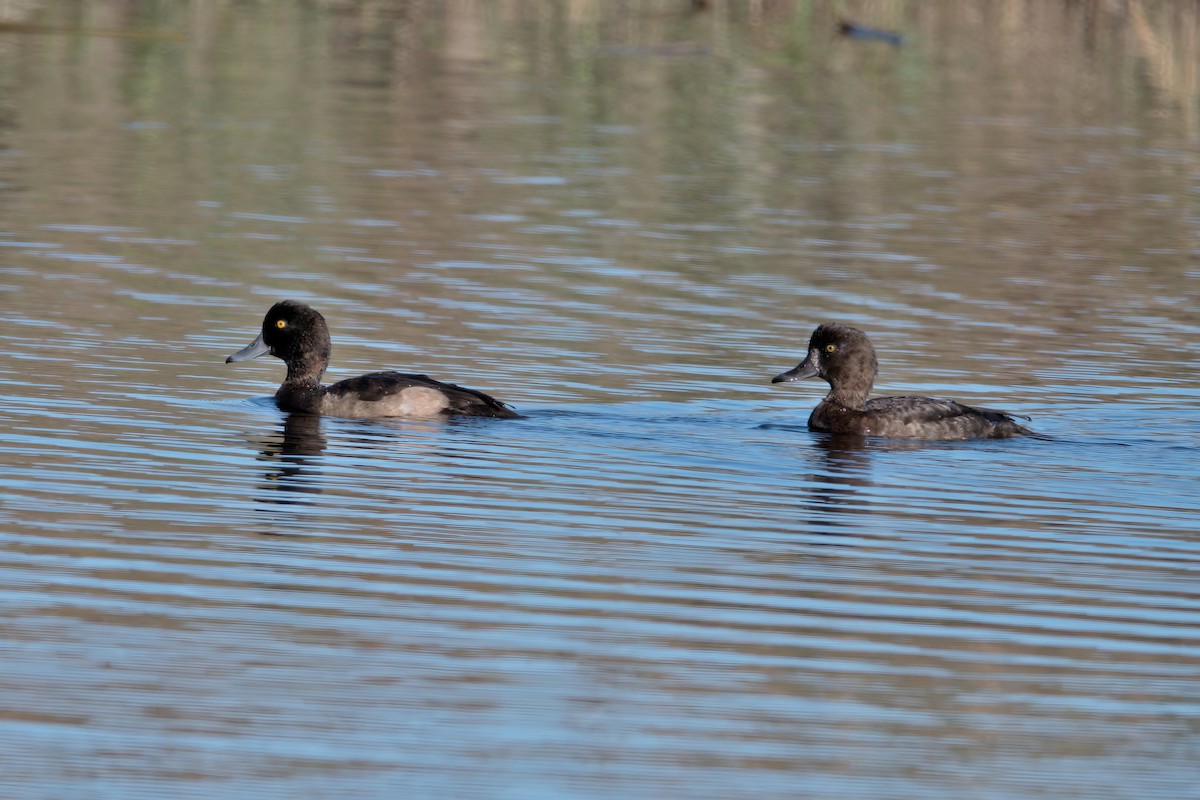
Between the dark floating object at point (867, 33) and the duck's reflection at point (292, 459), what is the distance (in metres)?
20.1

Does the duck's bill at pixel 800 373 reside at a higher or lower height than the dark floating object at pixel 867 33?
lower

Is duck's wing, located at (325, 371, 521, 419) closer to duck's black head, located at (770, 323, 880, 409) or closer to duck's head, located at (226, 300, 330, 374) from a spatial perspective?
duck's head, located at (226, 300, 330, 374)

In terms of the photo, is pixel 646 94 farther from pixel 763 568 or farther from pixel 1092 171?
pixel 763 568

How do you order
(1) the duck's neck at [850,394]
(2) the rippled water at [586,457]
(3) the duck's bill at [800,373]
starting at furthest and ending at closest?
(3) the duck's bill at [800,373], (1) the duck's neck at [850,394], (2) the rippled water at [586,457]

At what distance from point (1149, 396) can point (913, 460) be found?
2254mm

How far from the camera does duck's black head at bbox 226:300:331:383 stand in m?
13.3

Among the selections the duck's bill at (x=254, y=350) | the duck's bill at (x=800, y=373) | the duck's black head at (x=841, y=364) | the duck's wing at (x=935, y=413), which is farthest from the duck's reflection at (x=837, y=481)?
the duck's bill at (x=254, y=350)

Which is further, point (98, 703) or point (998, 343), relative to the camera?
point (998, 343)

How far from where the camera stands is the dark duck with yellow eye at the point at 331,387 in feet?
40.6

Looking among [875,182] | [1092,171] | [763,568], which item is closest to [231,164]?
[875,182]

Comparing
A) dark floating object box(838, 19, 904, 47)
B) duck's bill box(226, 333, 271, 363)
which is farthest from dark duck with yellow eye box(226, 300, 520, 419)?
dark floating object box(838, 19, 904, 47)

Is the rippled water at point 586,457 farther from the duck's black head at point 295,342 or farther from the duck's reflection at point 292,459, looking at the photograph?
the duck's black head at point 295,342

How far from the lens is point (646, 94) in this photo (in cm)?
2834

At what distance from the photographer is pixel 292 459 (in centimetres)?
1119
